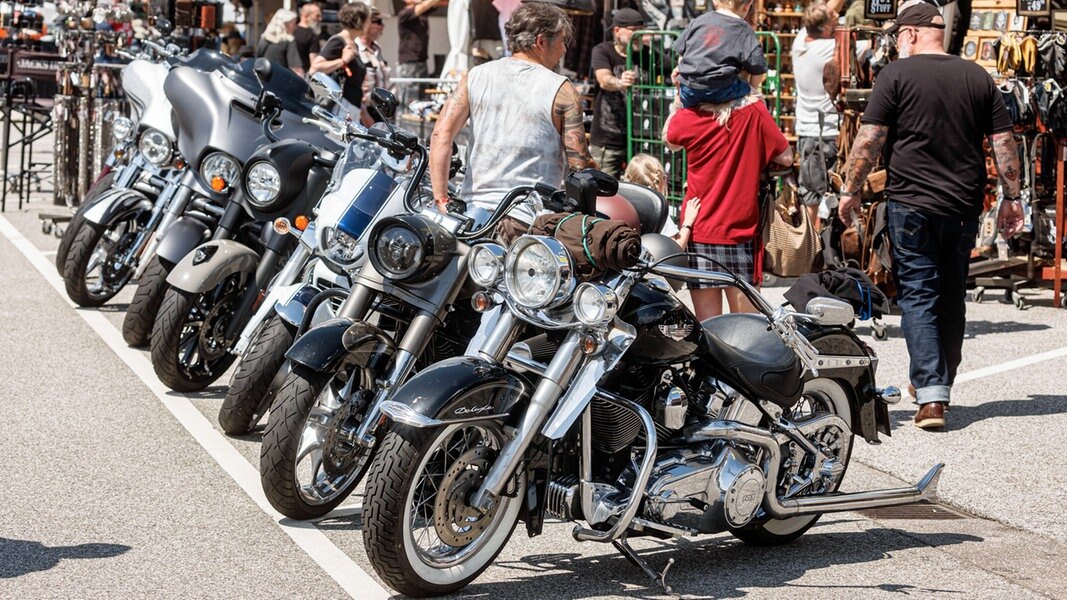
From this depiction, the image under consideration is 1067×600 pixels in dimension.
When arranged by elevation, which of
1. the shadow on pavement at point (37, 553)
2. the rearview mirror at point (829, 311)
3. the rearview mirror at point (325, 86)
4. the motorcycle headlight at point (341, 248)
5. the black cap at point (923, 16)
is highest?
the black cap at point (923, 16)

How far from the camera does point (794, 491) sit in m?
5.57

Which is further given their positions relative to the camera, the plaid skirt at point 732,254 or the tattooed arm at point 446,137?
the plaid skirt at point 732,254

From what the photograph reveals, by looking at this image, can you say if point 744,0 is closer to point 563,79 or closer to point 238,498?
point 563,79

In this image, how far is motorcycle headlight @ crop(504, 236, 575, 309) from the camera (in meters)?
4.69

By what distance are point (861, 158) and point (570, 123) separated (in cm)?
156

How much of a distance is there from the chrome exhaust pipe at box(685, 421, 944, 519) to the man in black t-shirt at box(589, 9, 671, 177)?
7690mm

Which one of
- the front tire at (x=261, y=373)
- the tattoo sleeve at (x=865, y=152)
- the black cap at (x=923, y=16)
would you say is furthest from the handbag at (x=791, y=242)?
the front tire at (x=261, y=373)

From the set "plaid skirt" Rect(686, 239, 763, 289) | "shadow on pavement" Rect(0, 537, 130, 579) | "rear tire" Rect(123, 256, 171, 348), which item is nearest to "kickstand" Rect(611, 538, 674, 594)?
"shadow on pavement" Rect(0, 537, 130, 579)

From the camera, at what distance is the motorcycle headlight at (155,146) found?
9.78 metres

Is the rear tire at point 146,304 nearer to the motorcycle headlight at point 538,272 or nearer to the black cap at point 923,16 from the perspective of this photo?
the motorcycle headlight at point 538,272

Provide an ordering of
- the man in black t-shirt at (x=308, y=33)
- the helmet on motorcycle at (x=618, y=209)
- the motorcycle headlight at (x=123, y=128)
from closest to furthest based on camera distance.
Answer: the helmet on motorcycle at (x=618, y=209) → the motorcycle headlight at (x=123, y=128) → the man in black t-shirt at (x=308, y=33)

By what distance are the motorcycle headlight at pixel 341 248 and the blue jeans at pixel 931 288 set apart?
112 inches

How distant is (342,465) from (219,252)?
2143mm

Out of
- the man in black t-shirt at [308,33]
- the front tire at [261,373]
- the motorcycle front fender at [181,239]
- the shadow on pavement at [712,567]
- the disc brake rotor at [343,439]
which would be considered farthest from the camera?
the man in black t-shirt at [308,33]
